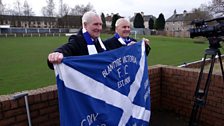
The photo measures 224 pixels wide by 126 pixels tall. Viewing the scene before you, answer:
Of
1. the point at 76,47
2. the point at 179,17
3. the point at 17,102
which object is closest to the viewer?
the point at 17,102

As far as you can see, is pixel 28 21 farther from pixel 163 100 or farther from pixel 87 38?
pixel 87 38

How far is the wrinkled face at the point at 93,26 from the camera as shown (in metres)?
2.65

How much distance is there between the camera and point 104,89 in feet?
7.77

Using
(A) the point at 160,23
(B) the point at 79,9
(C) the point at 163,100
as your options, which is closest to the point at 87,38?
(C) the point at 163,100

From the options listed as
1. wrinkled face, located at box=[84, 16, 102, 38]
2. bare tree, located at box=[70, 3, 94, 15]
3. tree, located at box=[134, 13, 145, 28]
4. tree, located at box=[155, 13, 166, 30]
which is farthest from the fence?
bare tree, located at box=[70, 3, 94, 15]

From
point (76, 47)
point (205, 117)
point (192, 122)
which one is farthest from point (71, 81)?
point (205, 117)

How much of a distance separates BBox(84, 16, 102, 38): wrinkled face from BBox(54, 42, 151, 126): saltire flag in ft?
1.07

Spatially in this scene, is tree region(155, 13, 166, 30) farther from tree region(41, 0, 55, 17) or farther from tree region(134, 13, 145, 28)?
tree region(41, 0, 55, 17)

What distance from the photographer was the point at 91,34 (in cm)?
271

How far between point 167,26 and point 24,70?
273 ft

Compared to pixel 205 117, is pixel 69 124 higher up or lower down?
higher up

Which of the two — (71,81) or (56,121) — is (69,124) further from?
(56,121)

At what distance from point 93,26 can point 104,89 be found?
2.44 ft

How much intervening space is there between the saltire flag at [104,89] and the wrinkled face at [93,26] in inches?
12.9
